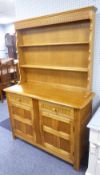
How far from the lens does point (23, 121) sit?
2.09 metres

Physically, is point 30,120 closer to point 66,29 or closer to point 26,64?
point 26,64

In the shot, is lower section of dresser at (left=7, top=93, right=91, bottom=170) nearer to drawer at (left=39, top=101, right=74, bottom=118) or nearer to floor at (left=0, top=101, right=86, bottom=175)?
drawer at (left=39, top=101, right=74, bottom=118)

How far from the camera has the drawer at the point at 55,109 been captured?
5.10 feet

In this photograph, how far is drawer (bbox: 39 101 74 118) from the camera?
1.55 metres

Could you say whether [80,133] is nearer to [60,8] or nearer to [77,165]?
[77,165]

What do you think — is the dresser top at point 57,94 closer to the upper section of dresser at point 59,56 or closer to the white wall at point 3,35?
the upper section of dresser at point 59,56

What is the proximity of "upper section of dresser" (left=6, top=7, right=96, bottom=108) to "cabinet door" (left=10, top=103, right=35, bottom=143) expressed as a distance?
253 mm

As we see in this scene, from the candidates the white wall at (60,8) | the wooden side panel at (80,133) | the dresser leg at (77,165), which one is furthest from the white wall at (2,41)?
the dresser leg at (77,165)

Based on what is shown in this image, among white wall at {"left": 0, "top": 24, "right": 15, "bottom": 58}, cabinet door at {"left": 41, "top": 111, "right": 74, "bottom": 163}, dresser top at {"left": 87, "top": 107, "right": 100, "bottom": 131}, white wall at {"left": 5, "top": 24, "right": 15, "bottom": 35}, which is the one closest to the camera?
dresser top at {"left": 87, "top": 107, "right": 100, "bottom": 131}

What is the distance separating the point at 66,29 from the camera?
6.04 feet

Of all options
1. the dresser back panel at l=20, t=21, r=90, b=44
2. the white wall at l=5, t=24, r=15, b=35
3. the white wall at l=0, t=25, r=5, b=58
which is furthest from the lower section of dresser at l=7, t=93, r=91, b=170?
the white wall at l=0, t=25, r=5, b=58

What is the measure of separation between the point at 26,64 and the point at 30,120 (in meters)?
0.92

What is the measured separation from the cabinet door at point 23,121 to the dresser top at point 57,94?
0.72 feet

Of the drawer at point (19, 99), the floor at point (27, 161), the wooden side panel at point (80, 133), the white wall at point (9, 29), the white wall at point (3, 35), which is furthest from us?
the white wall at point (3, 35)
